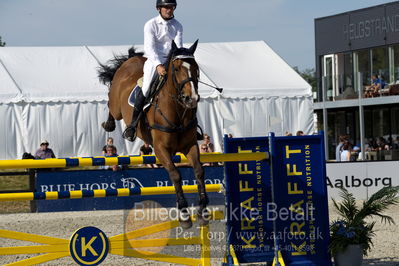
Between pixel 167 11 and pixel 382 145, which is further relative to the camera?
pixel 382 145

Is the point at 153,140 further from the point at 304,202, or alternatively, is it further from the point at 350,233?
the point at 350,233

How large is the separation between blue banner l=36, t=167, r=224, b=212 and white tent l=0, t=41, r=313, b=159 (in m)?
3.71

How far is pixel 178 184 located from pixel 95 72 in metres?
11.7

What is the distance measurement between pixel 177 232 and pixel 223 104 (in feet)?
33.3

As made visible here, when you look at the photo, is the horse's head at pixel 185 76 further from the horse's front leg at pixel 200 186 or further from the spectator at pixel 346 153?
the spectator at pixel 346 153

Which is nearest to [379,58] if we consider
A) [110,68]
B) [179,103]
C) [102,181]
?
[102,181]

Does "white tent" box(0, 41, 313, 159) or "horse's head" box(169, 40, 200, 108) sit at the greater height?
"white tent" box(0, 41, 313, 159)

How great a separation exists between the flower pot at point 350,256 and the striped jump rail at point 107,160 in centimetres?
141

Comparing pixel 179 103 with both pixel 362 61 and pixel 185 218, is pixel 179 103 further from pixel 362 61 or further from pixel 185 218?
pixel 362 61

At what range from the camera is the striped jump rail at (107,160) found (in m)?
6.44

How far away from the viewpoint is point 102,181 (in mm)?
13945

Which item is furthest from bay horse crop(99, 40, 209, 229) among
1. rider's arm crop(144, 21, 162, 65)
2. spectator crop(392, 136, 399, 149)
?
spectator crop(392, 136, 399, 149)

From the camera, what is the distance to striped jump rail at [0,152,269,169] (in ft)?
21.1

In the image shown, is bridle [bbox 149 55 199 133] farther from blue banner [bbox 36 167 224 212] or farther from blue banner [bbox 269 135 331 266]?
blue banner [bbox 36 167 224 212]
